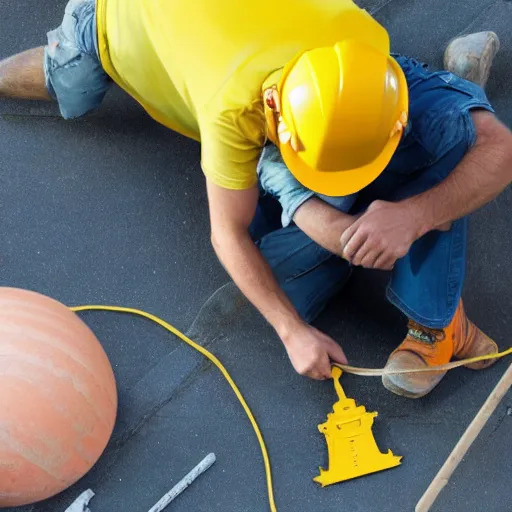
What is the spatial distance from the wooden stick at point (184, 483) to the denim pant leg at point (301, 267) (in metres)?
0.52

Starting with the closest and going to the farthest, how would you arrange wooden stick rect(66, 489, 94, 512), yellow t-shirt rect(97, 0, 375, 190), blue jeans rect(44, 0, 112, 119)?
yellow t-shirt rect(97, 0, 375, 190), wooden stick rect(66, 489, 94, 512), blue jeans rect(44, 0, 112, 119)

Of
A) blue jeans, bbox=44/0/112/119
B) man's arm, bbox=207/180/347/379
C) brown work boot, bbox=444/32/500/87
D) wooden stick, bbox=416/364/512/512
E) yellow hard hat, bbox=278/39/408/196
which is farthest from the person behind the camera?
brown work boot, bbox=444/32/500/87

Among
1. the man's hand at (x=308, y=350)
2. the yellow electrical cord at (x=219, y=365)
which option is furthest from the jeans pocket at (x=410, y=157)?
the yellow electrical cord at (x=219, y=365)

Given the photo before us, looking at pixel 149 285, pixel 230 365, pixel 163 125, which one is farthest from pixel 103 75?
pixel 230 365

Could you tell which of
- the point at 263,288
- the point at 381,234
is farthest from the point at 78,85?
the point at 381,234

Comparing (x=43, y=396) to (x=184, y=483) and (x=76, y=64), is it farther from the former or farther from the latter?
(x=76, y=64)

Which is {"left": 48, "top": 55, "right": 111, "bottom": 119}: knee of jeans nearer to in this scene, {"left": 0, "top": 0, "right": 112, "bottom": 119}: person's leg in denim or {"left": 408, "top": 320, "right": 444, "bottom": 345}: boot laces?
{"left": 0, "top": 0, "right": 112, "bottom": 119}: person's leg in denim

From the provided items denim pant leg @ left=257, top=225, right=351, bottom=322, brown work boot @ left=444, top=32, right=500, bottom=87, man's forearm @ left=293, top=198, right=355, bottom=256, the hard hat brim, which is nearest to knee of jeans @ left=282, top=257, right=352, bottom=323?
denim pant leg @ left=257, top=225, right=351, bottom=322

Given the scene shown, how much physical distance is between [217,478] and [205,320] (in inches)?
19.2

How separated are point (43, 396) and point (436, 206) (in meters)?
1.07

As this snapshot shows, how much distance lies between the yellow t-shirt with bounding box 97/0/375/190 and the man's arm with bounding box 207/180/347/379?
5.8 inches

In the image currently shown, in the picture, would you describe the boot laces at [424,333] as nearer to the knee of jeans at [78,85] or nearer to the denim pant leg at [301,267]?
the denim pant leg at [301,267]

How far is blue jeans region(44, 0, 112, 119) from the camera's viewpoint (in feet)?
7.02

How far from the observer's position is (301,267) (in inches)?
85.7
